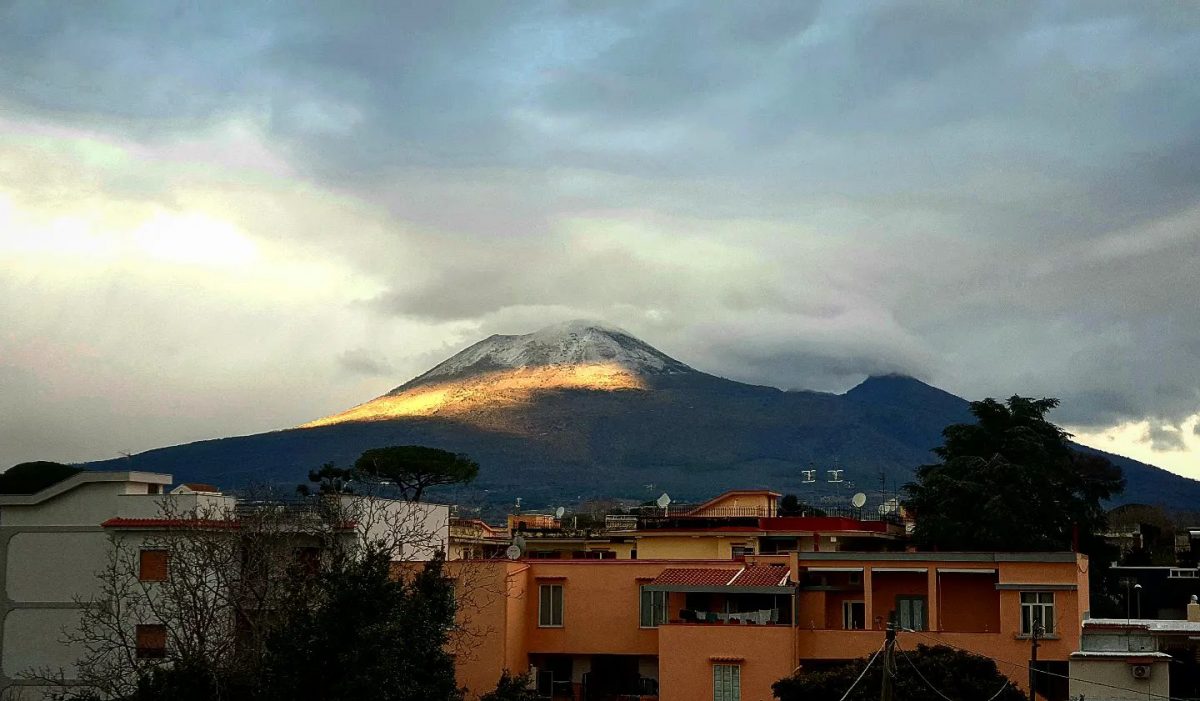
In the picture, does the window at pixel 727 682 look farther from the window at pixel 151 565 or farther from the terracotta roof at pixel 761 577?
the window at pixel 151 565

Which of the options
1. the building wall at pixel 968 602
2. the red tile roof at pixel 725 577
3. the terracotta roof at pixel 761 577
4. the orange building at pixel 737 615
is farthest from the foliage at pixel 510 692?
the building wall at pixel 968 602

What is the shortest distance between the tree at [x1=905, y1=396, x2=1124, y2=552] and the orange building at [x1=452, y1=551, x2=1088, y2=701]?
15335mm

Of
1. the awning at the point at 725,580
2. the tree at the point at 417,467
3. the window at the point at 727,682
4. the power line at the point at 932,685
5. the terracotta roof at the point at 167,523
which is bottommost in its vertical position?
the window at the point at 727,682

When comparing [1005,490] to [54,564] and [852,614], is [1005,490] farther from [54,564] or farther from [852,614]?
[54,564]

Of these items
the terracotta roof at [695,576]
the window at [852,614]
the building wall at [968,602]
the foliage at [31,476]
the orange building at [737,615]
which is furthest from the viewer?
the foliage at [31,476]

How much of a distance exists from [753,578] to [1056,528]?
76.8 ft

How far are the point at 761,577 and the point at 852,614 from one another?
3.60m

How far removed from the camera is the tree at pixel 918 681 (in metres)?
37.7

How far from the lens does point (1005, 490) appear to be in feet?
205

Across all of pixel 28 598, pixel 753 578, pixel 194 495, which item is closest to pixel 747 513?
pixel 753 578

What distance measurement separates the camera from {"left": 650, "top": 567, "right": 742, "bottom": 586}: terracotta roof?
46156 millimetres

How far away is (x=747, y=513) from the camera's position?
69500 millimetres

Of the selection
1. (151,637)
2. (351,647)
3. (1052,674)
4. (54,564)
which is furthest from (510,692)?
(54,564)

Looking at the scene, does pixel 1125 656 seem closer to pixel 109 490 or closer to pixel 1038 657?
pixel 1038 657
